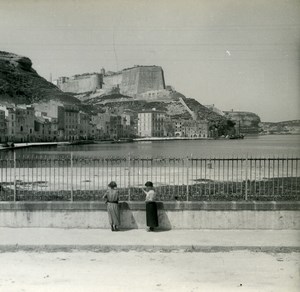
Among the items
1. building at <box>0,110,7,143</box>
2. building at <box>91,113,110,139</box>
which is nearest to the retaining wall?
building at <box>0,110,7,143</box>

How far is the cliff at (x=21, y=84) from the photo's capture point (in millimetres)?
158137

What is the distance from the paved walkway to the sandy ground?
39 cm

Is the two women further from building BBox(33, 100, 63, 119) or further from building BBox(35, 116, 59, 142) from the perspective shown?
building BBox(33, 100, 63, 119)

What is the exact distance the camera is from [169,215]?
12.5m

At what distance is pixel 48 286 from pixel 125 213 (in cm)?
497

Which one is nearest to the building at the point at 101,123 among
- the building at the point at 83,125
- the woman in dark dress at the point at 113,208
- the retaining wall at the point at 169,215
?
the building at the point at 83,125

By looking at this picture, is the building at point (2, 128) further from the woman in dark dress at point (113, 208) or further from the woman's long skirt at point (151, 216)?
the woman's long skirt at point (151, 216)

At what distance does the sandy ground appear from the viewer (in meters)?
7.77

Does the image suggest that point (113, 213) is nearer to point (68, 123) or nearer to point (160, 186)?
point (160, 186)

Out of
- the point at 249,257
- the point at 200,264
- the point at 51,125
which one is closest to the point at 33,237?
the point at 200,264

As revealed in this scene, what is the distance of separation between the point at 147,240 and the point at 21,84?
6534 inches

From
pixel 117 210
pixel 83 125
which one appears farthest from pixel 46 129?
pixel 117 210

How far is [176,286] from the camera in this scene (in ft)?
25.5

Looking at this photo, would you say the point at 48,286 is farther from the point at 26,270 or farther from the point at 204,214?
the point at 204,214
